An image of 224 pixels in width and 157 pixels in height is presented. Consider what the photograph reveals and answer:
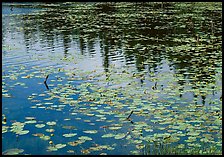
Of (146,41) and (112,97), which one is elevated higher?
(146,41)

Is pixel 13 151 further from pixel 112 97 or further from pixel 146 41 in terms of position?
pixel 146 41

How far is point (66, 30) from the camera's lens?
1331 inches

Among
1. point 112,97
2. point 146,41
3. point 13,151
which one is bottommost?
point 13,151

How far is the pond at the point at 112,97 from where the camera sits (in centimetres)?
945

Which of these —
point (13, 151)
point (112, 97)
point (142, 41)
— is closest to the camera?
point (13, 151)

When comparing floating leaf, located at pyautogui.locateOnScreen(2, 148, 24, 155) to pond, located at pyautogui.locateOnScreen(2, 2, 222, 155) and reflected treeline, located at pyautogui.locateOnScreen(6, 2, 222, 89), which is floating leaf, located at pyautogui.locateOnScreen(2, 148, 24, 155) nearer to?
pond, located at pyautogui.locateOnScreen(2, 2, 222, 155)

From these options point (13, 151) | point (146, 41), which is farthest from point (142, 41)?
point (13, 151)

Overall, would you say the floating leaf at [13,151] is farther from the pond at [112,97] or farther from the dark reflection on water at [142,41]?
the dark reflection on water at [142,41]

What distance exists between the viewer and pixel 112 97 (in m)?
13.2

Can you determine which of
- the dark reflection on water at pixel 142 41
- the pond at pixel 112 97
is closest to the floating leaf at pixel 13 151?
the pond at pixel 112 97

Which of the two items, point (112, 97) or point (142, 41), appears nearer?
point (112, 97)

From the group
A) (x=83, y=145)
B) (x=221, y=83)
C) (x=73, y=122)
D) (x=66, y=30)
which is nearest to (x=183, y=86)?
(x=221, y=83)

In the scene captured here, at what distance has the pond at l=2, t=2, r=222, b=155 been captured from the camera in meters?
9.45

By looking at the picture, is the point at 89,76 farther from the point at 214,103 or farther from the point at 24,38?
the point at 24,38
